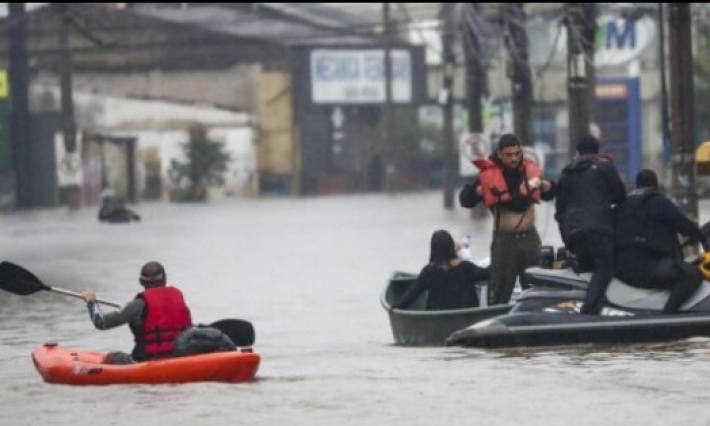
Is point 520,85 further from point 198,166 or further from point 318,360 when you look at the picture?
point 198,166

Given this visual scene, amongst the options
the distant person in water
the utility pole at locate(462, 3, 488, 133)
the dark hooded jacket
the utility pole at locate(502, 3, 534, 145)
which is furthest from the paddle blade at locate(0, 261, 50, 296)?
the distant person in water

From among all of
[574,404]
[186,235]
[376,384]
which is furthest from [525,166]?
[186,235]

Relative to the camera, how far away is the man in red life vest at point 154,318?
15250 millimetres

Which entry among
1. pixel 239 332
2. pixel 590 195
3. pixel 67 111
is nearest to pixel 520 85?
pixel 67 111

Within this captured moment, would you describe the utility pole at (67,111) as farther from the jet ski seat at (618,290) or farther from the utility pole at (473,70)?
the jet ski seat at (618,290)

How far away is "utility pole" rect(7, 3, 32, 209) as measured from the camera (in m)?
70.1

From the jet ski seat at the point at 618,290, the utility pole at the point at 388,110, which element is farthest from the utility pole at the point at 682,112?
the utility pole at the point at 388,110

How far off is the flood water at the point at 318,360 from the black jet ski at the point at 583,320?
0.33ft

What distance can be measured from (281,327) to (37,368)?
728cm

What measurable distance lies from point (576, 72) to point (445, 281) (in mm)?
15385

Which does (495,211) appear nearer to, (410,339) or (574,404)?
(410,339)

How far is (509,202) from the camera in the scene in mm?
18375

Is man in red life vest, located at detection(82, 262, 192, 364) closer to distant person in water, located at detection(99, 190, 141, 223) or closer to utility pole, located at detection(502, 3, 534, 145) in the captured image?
utility pole, located at detection(502, 3, 534, 145)

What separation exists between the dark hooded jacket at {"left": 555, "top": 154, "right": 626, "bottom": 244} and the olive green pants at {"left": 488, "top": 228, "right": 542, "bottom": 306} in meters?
1.46
